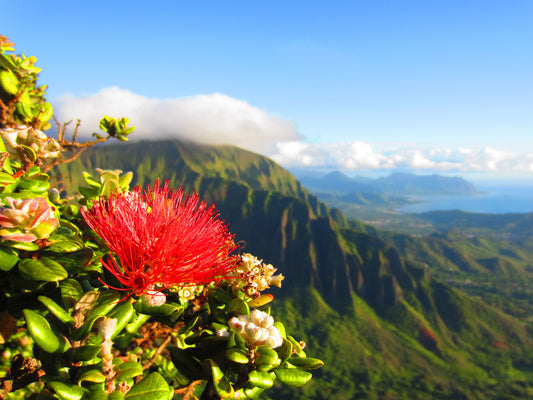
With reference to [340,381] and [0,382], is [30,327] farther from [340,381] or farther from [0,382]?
[340,381]

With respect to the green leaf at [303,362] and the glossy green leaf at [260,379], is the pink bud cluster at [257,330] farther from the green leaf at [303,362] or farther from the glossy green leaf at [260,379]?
the green leaf at [303,362]

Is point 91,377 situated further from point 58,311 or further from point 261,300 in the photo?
point 261,300

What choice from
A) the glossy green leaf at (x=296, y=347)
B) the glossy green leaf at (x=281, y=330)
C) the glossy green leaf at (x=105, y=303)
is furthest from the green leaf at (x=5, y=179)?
the glossy green leaf at (x=296, y=347)

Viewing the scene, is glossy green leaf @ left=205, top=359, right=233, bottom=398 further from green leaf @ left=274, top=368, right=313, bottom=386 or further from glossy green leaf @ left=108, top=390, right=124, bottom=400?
glossy green leaf @ left=108, top=390, right=124, bottom=400

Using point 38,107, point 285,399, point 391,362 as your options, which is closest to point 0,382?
point 38,107

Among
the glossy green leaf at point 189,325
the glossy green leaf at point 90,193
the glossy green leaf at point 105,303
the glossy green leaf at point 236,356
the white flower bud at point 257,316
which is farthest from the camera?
the glossy green leaf at point 90,193

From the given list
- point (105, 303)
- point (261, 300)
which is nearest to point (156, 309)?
point (105, 303)
